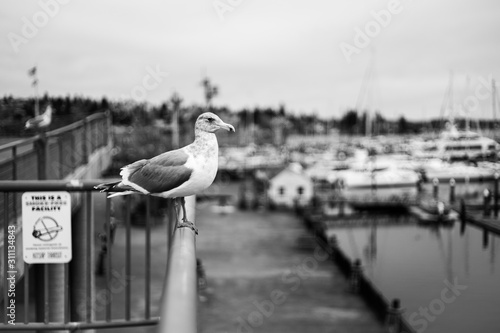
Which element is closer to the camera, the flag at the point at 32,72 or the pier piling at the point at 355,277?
the flag at the point at 32,72

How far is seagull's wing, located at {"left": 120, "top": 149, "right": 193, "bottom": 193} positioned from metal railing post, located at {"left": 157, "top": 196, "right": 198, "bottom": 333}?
137cm

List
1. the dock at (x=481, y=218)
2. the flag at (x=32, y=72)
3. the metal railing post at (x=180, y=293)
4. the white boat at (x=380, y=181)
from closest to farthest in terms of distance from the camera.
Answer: the metal railing post at (x=180, y=293) < the flag at (x=32, y=72) < the dock at (x=481, y=218) < the white boat at (x=380, y=181)

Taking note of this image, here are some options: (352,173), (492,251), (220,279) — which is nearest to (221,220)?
(220,279)

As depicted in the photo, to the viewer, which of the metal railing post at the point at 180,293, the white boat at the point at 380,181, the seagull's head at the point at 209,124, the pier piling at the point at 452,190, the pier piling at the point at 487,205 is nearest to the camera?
the metal railing post at the point at 180,293

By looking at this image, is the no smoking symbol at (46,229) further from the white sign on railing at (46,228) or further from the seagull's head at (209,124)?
the seagull's head at (209,124)

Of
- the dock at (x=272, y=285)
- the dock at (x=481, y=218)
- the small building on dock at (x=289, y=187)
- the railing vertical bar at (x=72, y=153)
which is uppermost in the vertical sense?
the railing vertical bar at (x=72, y=153)

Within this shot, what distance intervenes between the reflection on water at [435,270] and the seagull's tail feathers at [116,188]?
10450mm

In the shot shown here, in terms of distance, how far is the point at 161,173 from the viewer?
378 cm

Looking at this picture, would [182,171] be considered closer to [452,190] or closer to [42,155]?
[42,155]

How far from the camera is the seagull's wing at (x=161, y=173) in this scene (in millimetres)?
3722

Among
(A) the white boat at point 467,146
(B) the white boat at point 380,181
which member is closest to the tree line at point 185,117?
(A) the white boat at point 467,146

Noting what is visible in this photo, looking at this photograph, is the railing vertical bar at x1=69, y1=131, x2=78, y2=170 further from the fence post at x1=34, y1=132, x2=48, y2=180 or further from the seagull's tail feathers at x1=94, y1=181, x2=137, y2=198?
the seagull's tail feathers at x1=94, y1=181, x2=137, y2=198

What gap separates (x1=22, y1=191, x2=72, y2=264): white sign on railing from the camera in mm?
4418

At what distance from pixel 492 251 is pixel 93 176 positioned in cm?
1066
